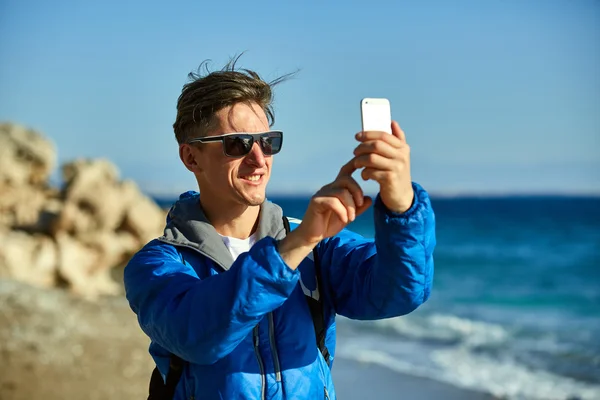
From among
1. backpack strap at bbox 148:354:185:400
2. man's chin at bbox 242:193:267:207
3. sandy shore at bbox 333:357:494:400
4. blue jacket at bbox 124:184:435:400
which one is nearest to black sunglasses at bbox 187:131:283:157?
man's chin at bbox 242:193:267:207

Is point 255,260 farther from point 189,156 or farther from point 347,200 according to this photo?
point 189,156

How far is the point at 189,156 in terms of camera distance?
279 cm

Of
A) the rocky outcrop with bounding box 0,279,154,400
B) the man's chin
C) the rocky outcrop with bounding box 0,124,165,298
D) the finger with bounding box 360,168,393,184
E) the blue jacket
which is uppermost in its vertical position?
the rocky outcrop with bounding box 0,124,165,298

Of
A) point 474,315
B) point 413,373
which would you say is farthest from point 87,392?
point 474,315

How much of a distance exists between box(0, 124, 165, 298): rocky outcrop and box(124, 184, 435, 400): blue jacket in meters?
10.1

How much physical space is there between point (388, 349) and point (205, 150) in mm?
8793

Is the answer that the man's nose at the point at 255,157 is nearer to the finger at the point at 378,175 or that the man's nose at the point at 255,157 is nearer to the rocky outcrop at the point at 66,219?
the finger at the point at 378,175

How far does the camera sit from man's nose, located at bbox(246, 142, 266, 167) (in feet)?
8.40

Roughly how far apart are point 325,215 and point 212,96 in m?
0.77

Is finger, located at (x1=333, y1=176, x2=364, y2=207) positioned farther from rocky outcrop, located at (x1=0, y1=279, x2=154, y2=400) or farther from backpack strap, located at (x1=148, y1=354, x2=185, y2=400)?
rocky outcrop, located at (x1=0, y1=279, x2=154, y2=400)

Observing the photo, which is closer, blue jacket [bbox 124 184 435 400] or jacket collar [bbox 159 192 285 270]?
blue jacket [bbox 124 184 435 400]

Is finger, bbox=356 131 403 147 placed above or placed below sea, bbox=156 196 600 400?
below

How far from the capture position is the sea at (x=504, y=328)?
382 inches

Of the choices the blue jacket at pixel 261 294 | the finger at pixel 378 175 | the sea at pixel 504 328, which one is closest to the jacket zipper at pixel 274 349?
the blue jacket at pixel 261 294
